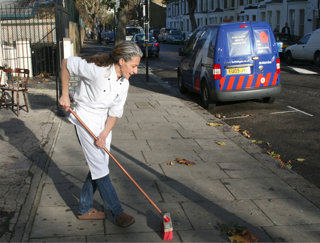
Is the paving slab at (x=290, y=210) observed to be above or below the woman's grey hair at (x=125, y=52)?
below

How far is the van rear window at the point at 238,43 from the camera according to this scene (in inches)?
393

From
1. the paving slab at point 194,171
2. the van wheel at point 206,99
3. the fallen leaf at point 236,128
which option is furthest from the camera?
the van wheel at point 206,99

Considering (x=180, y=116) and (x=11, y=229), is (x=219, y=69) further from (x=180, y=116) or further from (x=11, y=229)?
(x=11, y=229)

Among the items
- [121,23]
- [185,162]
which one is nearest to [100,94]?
[185,162]

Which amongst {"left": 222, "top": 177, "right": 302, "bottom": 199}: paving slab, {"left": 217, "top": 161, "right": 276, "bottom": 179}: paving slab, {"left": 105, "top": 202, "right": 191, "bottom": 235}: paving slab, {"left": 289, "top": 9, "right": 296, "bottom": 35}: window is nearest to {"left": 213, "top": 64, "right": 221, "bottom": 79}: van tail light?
{"left": 217, "top": 161, "right": 276, "bottom": 179}: paving slab

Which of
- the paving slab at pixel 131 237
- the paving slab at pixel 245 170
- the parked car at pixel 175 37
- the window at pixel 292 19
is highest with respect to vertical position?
the window at pixel 292 19

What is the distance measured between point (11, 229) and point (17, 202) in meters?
0.65

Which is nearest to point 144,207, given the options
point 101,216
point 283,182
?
point 101,216

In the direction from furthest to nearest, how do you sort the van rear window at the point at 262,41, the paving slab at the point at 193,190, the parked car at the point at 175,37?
the parked car at the point at 175,37
the van rear window at the point at 262,41
the paving slab at the point at 193,190

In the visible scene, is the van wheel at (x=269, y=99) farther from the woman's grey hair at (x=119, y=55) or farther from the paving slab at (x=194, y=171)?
the woman's grey hair at (x=119, y=55)

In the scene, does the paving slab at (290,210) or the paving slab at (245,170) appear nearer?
the paving slab at (290,210)

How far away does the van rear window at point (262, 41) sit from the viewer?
10123 mm

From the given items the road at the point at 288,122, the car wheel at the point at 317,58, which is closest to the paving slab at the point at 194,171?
the road at the point at 288,122

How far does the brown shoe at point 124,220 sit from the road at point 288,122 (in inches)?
104
